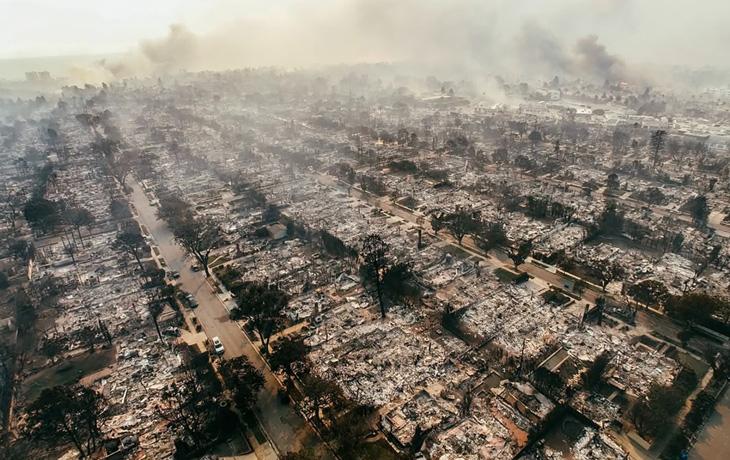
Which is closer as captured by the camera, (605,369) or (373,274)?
(605,369)

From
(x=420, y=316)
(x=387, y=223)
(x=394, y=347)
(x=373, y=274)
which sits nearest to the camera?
(x=394, y=347)

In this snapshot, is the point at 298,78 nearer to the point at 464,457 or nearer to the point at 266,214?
the point at 266,214

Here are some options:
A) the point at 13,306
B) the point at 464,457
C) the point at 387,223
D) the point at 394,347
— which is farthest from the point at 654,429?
the point at 13,306

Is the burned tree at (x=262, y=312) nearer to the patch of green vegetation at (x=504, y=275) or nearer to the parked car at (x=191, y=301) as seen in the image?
the parked car at (x=191, y=301)

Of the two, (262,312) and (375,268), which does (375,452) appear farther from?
(375,268)

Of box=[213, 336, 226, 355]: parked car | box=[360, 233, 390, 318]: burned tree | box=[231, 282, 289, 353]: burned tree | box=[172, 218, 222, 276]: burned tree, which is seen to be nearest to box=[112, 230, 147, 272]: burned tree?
box=[172, 218, 222, 276]: burned tree

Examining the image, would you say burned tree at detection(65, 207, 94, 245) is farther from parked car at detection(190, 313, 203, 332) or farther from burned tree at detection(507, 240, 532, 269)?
burned tree at detection(507, 240, 532, 269)

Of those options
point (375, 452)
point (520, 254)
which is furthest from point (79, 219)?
point (520, 254)
